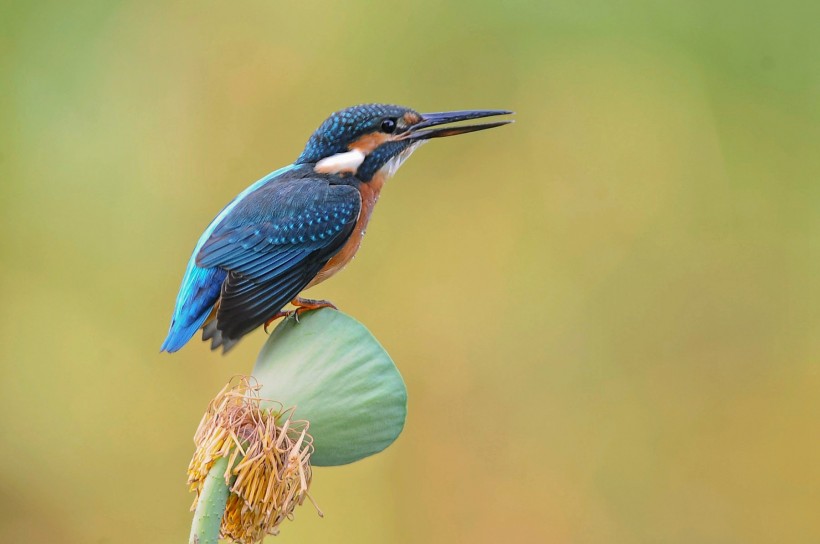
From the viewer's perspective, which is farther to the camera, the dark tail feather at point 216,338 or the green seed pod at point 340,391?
the dark tail feather at point 216,338

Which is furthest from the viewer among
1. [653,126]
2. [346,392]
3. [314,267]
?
[653,126]

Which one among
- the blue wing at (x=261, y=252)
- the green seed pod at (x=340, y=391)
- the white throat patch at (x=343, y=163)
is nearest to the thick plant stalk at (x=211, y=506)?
the green seed pod at (x=340, y=391)

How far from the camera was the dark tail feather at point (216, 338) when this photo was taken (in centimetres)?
174

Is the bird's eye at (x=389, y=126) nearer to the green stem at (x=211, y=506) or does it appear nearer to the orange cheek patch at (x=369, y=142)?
the orange cheek patch at (x=369, y=142)

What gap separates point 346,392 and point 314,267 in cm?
73

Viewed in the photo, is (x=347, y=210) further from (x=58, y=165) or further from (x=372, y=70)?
(x=58, y=165)

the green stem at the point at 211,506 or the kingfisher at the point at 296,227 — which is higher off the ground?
the kingfisher at the point at 296,227

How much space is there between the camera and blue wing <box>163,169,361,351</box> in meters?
1.80

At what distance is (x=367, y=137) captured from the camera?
2.22m

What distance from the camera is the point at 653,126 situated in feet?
12.3

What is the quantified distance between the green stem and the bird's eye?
1053 millimetres

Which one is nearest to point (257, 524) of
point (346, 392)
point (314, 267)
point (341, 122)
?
point (346, 392)

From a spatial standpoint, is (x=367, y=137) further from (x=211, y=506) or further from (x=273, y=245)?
(x=211, y=506)

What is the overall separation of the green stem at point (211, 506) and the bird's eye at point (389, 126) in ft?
3.46
